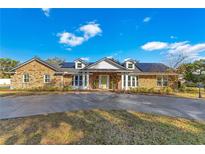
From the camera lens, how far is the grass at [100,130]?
566 centimetres

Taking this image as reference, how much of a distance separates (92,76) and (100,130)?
17566 mm

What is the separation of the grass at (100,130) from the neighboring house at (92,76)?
1513 centimetres

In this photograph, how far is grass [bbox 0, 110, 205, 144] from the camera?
5.66m

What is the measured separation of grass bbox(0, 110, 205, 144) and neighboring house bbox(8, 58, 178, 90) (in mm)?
15132

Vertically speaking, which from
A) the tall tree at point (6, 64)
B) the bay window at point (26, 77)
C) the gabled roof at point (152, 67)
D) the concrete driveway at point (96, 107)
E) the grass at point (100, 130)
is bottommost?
the grass at point (100, 130)

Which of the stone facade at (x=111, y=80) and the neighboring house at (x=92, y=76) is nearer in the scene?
the neighboring house at (x=92, y=76)

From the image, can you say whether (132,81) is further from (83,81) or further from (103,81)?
(83,81)

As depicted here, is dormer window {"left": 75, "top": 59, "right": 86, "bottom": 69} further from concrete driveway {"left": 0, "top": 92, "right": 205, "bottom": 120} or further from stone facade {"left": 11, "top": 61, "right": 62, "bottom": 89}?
concrete driveway {"left": 0, "top": 92, "right": 205, "bottom": 120}

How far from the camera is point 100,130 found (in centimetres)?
631

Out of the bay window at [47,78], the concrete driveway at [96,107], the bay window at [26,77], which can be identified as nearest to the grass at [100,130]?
the concrete driveway at [96,107]

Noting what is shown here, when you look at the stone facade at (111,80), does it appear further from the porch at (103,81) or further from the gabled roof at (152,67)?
the gabled roof at (152,67)

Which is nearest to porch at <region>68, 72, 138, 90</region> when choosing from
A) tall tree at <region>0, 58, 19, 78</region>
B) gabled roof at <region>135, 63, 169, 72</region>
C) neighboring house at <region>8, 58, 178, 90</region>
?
neighboring house at <region>8, 58, 178, 90</region>

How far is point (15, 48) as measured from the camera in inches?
808
